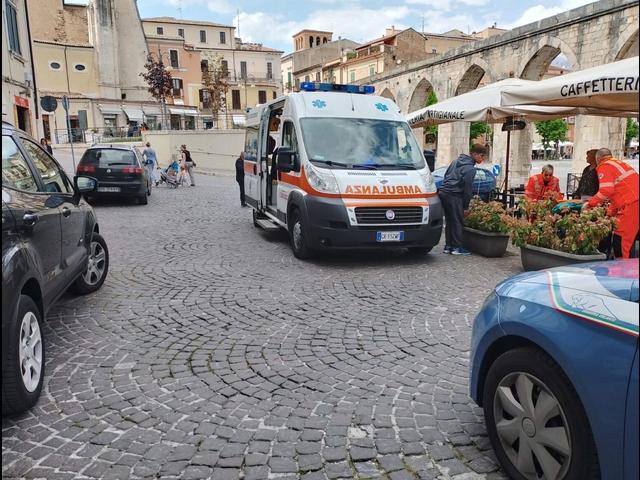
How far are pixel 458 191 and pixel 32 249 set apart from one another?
6.32 m

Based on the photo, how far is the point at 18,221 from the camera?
3609 mm

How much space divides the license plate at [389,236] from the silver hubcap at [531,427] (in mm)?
4865

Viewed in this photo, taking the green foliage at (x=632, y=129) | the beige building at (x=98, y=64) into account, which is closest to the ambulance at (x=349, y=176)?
the green foliage at (x=632, y=129)

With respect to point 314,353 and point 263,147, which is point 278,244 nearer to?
point 263,147

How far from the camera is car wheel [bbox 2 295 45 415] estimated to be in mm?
3225

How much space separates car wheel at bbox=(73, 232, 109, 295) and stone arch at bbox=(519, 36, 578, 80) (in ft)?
59.4

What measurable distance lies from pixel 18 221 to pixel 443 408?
124 inches

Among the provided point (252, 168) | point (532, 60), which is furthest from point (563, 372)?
point (532, 60)

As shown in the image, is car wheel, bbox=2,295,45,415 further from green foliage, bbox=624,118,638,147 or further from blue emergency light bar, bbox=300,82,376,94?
blue emergency light bar, bbox=300,82,376,94

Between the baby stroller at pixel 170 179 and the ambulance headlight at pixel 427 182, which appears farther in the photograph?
the baby stroller at pixel 170 179

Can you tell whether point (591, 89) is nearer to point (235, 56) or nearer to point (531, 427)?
point (531, 427)

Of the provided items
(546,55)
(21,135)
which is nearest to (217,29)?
(546,55)

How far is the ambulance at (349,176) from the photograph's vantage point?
750 centimetres

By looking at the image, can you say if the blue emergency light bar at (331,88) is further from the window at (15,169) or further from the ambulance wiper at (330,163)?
the window at (15,169)
